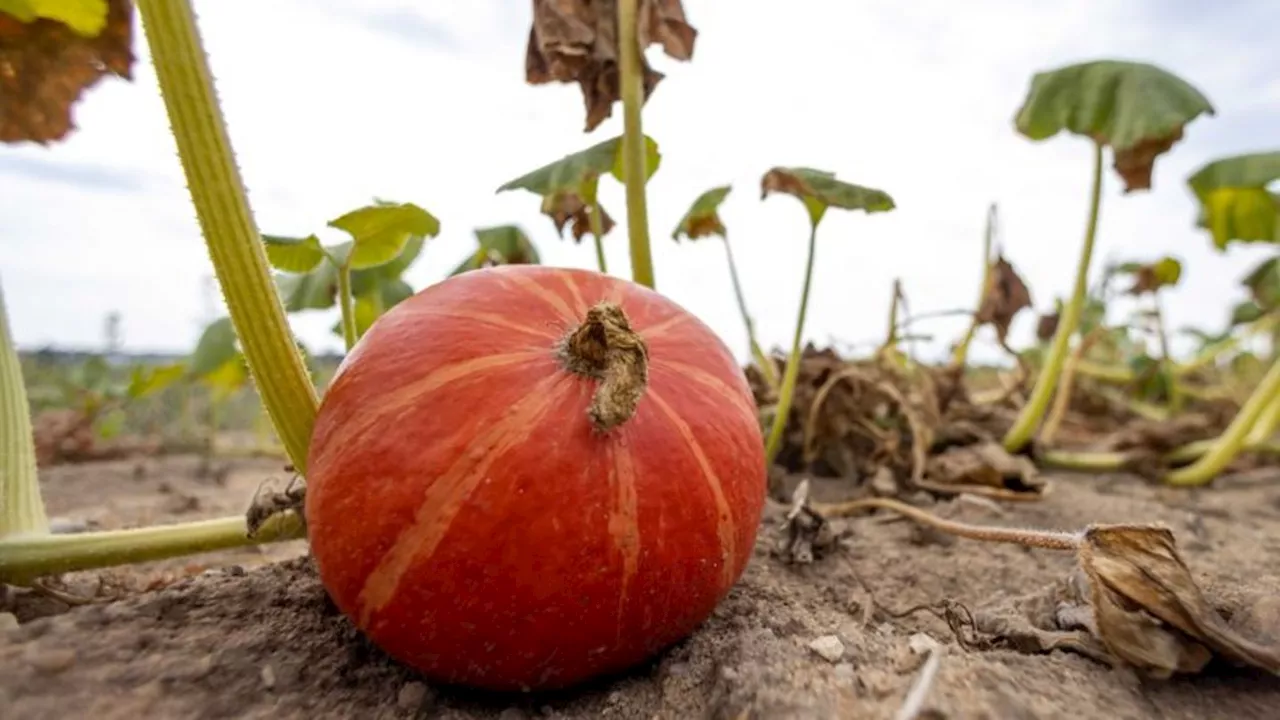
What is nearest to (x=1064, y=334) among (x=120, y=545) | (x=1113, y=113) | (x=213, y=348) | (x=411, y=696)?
(x=1113, y=113)

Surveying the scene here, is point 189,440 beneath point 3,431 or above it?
beneath

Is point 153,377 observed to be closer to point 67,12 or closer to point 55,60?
point 55,60

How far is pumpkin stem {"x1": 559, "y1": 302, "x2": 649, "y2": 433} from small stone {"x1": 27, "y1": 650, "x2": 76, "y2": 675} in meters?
0.66

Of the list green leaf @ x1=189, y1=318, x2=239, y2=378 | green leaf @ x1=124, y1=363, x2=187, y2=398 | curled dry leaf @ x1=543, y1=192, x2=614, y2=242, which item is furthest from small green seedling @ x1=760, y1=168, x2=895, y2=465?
green leaf @ x1=124, y1=363, x2=187, y2=398

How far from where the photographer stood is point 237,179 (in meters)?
1.17

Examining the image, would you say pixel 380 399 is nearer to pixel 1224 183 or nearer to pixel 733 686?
pixel 733 686

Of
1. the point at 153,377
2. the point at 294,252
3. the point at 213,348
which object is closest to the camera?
the point at 294,252

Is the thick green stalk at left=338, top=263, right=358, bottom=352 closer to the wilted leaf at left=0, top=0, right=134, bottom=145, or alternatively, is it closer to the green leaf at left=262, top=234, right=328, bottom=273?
the green leaf at left=262, top=234, right=328, bottom=273

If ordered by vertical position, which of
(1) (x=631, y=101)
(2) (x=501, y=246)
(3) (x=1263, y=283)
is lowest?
(3) (x=1263, y=283)

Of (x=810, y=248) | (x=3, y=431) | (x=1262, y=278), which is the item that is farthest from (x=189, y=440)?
→ (x=1262, y=278)

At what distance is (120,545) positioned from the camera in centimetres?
131

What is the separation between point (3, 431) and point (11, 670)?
18.8 inches

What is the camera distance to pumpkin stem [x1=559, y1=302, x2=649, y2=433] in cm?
99

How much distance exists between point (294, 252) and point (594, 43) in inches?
26.8
